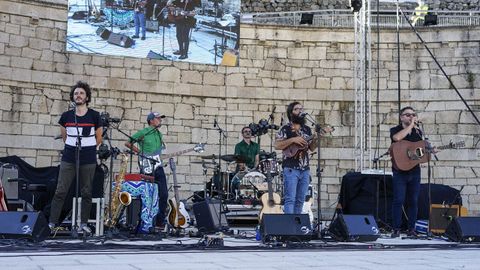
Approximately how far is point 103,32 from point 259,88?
11.3ft

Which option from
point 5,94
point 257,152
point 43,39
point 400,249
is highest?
point 43,39

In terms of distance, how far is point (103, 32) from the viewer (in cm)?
1275

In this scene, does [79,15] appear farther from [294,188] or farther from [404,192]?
[404,192]

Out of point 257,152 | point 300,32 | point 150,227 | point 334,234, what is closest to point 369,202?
point 257,152

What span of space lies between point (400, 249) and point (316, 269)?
2.17 m

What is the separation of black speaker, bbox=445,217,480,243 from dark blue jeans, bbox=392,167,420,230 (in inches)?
49.1

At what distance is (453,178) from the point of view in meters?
13.5

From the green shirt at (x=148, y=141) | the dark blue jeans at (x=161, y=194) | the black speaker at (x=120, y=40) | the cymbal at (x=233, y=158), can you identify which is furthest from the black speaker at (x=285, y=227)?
the black speaker at (x=120, y=40)

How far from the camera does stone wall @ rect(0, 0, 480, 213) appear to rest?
12.4 meters

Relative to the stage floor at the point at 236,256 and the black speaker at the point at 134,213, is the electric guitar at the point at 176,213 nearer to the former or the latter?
the black speaker at the point at 134,213

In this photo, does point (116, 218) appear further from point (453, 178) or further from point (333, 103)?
point (453, 178)

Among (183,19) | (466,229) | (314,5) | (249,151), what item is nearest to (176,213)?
(249,151)

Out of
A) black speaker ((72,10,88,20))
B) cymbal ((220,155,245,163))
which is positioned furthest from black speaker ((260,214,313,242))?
black speaker ((72,10,88,20))

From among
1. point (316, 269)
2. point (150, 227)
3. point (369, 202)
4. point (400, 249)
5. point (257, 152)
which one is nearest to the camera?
point (316, 269)
